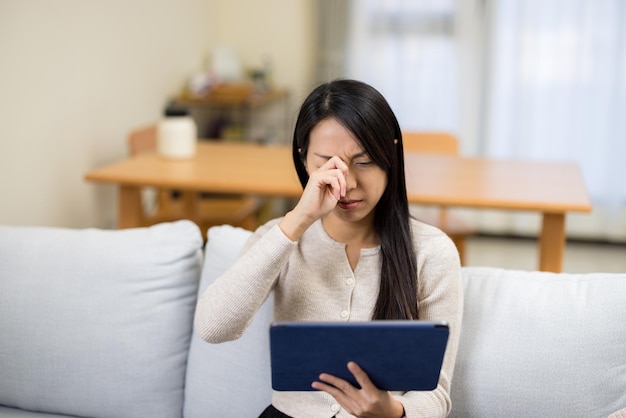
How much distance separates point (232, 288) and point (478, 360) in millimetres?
521

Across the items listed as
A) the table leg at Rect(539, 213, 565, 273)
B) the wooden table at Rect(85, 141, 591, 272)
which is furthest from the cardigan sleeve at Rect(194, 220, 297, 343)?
the table leg at Rect(539, 213, 565, 273)

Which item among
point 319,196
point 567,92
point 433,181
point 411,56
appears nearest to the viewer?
point 319,196

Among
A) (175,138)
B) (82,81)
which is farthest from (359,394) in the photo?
(82,81)

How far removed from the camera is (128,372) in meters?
1.60

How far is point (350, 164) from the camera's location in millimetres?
1319

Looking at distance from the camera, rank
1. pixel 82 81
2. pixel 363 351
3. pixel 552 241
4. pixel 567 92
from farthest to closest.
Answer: pixel 567 92, pixel 82 81, pixel 552 241, pixel 363 351

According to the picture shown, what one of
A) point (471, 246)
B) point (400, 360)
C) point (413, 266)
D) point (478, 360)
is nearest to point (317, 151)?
point (413, 266)

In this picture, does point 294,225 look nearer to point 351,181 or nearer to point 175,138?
point 351,181

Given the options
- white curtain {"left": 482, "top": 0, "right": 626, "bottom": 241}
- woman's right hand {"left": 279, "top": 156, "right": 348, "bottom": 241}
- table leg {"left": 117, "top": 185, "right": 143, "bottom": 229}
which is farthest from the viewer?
white curtain {"left": 482, "top": 0, "right": 626, "bottom": 241}

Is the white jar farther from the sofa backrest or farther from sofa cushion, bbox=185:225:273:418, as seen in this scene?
the sofa backrest

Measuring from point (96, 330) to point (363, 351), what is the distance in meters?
0.75

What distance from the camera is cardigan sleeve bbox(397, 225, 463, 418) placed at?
1286mm

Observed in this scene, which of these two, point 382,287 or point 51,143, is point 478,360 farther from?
point 51,143

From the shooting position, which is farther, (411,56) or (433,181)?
(411,56)
